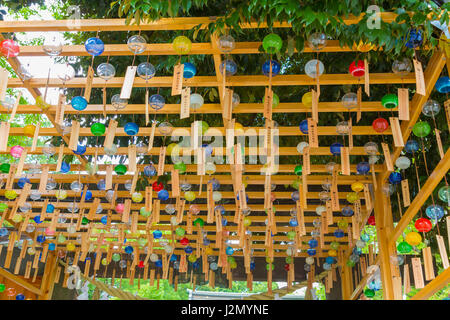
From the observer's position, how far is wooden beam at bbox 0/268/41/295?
24.8 ft

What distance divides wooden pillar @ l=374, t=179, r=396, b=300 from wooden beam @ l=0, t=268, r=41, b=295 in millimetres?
6374

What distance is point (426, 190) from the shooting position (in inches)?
153

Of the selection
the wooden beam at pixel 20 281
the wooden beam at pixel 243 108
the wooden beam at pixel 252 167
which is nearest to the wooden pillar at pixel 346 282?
the wooden beam at pixel 252 167

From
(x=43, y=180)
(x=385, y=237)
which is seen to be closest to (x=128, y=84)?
(x=43, y=180)

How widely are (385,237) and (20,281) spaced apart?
653 cm

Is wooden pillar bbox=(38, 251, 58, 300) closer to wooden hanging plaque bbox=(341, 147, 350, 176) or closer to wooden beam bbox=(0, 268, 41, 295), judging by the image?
wooden beam bbox=(0, 268, 41, 295)

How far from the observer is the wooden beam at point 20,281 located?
756cm

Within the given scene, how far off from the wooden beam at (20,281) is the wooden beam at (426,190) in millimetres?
6526

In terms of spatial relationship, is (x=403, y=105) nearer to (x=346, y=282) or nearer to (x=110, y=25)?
(x=110, y=25)

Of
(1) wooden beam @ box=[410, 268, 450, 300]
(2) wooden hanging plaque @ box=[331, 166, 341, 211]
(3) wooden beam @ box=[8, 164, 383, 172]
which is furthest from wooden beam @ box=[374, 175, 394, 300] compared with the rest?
(2) wooden hanging plaque @ box=[331, 166, 341, 211]
